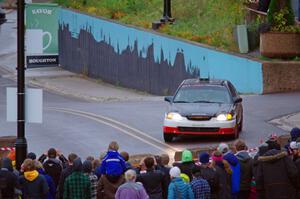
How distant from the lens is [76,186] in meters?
14.1

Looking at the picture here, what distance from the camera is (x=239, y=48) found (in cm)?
3847

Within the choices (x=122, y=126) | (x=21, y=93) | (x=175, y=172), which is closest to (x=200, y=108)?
(x=122, y=126)

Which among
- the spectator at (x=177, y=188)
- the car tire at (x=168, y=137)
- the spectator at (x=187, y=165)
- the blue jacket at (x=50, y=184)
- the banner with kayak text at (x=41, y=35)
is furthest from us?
the car tire at (x=168, y=137)

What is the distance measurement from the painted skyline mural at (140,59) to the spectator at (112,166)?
21966 mm

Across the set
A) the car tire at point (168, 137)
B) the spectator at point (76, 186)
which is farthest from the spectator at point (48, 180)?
the car tire at point (168, 137)

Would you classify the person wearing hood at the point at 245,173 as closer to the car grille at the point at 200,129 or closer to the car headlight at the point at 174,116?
the car grille at the point at 200,129

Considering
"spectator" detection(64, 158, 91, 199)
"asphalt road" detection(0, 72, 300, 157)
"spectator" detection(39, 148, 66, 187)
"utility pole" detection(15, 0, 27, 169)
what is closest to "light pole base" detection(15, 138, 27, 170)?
"utility pole" detection(15, 0, 27, 169)

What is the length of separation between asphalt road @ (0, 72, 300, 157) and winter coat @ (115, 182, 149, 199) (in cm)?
953

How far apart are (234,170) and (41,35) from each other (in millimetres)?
4136

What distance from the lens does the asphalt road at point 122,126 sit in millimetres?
24130

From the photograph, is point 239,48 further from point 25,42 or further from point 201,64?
point 25,42

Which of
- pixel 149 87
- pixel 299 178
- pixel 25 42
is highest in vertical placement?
pixel 25 42

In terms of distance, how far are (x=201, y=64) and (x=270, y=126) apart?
12.3m

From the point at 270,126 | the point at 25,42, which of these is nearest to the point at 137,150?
the point at 270,126
